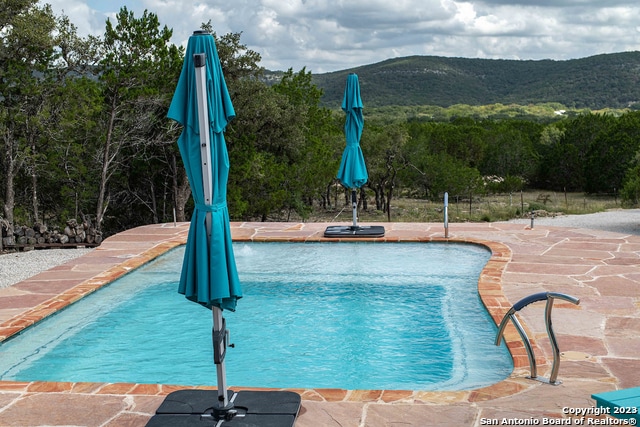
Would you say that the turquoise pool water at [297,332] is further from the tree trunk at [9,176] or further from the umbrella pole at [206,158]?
the tree trunk at [9,176]

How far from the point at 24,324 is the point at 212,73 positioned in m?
4.06

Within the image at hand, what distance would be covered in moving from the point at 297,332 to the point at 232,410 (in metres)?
2.79

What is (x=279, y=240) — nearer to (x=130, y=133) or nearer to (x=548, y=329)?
(x=130, y=133)

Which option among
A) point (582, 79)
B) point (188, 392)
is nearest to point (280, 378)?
point (188, 392)

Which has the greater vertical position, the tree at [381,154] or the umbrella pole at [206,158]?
the tree at [381,154]

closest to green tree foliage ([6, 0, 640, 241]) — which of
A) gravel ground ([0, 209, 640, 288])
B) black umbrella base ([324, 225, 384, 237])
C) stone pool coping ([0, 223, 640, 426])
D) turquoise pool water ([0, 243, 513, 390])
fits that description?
gravel ground ([0, 209, 640, 288])

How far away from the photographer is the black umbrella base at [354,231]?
451 inches

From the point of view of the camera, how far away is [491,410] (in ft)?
14.7

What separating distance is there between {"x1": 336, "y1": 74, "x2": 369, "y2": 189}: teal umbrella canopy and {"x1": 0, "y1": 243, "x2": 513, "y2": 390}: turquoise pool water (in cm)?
163

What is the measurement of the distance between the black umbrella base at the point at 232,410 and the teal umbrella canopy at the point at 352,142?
22.0 ft

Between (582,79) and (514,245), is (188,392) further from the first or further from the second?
(582,79)

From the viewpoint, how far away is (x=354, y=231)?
1166cm

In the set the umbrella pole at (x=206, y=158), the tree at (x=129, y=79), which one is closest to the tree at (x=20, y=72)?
the tree at (x=129, y=79)

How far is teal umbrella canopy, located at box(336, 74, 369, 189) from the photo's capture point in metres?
11.1
